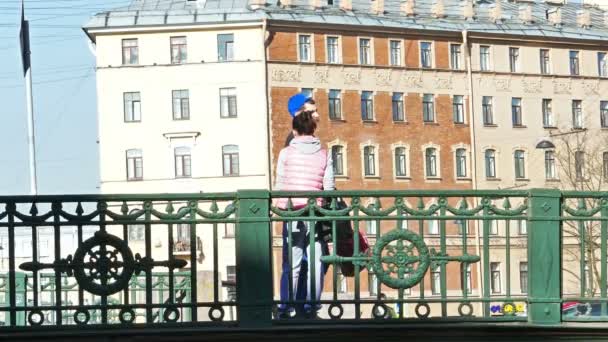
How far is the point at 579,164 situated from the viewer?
77688 mm

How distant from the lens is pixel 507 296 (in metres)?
10.1

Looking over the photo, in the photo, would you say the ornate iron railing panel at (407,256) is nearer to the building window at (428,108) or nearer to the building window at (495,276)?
the building window at (495,276)

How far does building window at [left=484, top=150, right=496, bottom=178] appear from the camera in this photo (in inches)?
3506

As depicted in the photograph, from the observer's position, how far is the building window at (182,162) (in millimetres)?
84000

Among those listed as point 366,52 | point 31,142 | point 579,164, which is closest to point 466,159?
point 366,52

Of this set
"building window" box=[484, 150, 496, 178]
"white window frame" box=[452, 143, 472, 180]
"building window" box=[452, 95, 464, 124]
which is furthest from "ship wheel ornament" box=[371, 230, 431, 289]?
"building window" box=[452, 95, 464, 124]

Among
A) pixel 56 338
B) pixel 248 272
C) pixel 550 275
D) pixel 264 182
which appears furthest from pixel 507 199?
pixel 264 182

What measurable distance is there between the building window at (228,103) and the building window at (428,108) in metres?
11.2

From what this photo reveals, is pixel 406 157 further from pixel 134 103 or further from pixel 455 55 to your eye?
pixel 134 103

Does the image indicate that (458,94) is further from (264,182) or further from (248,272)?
(248,272)

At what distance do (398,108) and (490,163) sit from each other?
598 centimetres

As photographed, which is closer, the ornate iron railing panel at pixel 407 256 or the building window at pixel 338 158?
the ornate iron railing panel at pixel 407 256

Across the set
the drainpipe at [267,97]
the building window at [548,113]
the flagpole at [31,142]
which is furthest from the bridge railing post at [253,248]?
the building window at [548,113]

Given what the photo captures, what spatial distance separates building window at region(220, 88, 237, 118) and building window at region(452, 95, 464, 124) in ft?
42.6
